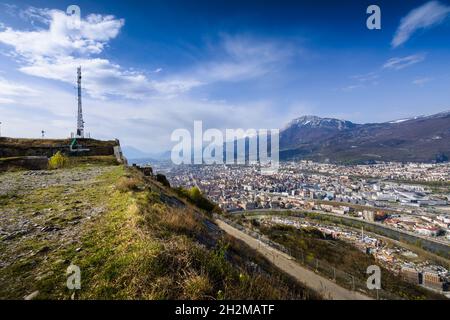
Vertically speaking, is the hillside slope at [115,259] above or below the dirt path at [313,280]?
above

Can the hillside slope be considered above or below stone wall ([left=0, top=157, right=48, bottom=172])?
below

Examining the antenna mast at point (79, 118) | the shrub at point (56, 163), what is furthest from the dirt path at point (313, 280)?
the antenna mast at point (79, 118)

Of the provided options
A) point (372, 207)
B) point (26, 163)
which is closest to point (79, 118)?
point (26, 163)

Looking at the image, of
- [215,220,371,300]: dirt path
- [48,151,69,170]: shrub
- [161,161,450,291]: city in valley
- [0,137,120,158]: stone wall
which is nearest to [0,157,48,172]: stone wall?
[48,151,69,170]: shrub

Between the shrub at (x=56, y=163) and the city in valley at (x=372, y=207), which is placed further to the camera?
the city in valley at (x=372, y=207)

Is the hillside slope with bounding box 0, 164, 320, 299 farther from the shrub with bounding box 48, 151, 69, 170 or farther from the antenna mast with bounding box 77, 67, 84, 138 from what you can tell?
the antenna mast with bounding box 77, 67, 84, 138

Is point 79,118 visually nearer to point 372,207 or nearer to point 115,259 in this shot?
point 115,259

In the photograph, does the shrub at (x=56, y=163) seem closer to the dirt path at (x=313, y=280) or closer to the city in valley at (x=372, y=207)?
the city in valley at (x=372, y=207)

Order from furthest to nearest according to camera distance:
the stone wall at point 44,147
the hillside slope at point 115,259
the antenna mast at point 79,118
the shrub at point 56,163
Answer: the antenna mast at point 79,118 < the stone wall at point 44,147 < the shrub at point 56,163 < the hillside slope at point 115,259

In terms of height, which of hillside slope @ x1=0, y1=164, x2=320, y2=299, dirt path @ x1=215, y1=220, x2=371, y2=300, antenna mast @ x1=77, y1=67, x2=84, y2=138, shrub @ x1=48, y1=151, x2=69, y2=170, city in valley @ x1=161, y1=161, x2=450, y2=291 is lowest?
city in valley @ x1=161, y1=161, x2=450, y2=291
